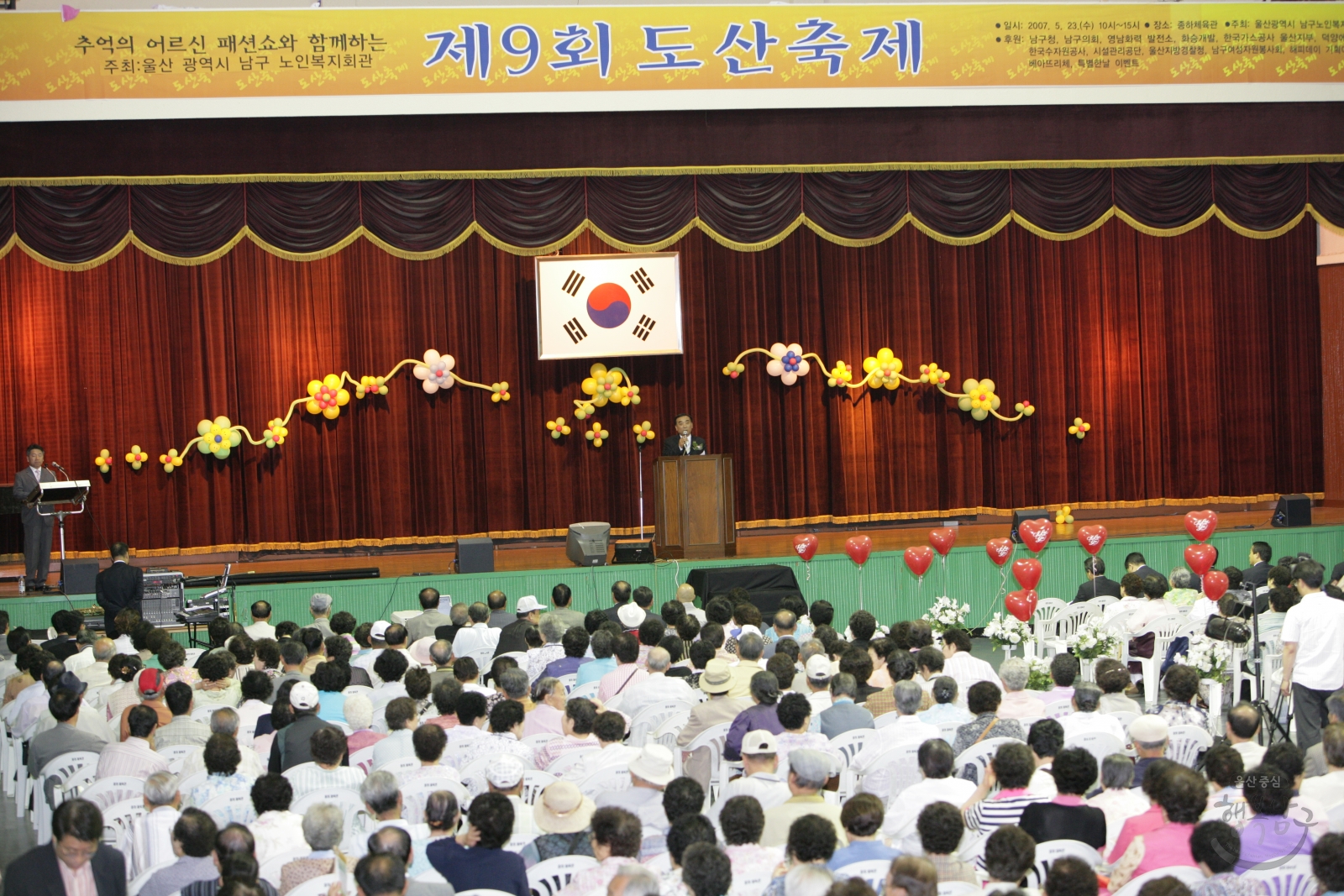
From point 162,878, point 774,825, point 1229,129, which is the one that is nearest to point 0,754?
point 162,878

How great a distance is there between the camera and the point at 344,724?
6.13 metres

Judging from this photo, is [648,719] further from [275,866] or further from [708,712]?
[275,866]

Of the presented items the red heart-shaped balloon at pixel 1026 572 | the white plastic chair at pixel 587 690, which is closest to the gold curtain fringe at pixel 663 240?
the red heart-shaped balloon at pixel 1026 572

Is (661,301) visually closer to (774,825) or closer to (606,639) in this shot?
(606,639)

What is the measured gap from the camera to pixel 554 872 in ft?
13.8

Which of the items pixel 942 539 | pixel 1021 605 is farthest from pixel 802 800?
pixel 942 539

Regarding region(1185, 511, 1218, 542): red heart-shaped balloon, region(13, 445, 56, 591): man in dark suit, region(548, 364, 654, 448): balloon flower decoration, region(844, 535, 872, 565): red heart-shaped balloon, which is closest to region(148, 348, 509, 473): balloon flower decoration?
region(548, 364, 654, 448): balloon flower decoration

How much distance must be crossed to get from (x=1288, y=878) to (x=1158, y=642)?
4.54 metres

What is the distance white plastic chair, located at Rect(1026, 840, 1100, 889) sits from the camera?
4.00m

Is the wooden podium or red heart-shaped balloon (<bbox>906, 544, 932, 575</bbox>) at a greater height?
the wooden podium

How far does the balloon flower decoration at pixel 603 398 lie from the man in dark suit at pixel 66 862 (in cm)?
987

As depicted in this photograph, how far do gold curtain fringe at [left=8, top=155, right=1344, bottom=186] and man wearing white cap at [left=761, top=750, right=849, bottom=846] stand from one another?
9.75m

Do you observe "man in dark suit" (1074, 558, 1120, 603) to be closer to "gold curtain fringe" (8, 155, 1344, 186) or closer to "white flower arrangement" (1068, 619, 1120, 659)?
"white flower arrangement" (1068, 619, 1120, 659)

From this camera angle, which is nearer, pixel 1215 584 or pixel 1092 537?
pixel 1215 584
